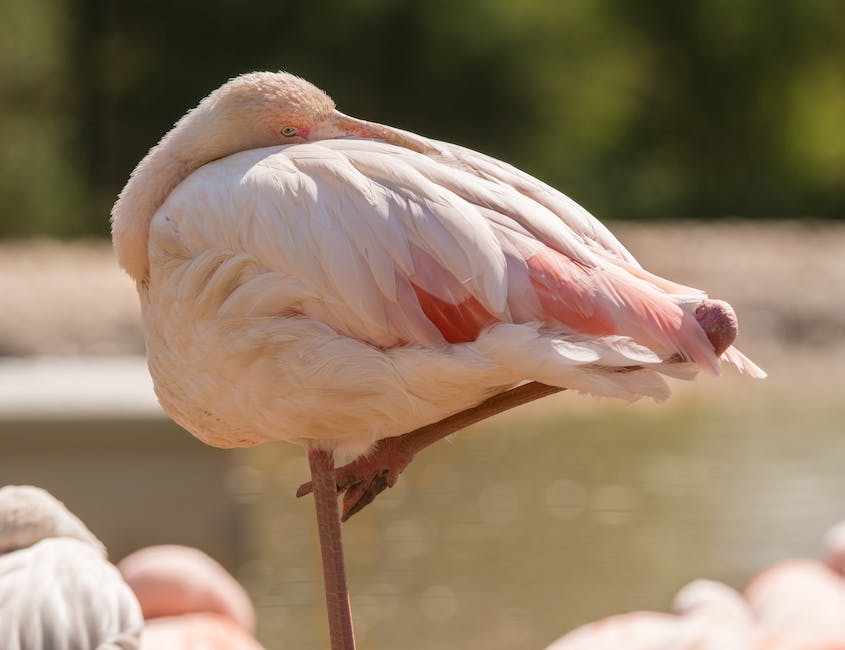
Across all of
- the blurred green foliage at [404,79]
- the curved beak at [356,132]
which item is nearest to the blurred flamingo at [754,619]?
the curved beak at [356,132]

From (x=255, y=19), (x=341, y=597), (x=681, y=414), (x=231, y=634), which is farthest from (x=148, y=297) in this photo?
(x=255, y=19)

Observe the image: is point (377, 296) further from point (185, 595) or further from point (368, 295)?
point (185, 595)

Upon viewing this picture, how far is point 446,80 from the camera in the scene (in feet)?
54.1

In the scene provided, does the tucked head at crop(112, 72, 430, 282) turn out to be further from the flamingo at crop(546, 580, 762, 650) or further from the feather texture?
the flamingo at crop(546, 580, 762, 650)

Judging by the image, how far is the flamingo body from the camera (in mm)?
2307

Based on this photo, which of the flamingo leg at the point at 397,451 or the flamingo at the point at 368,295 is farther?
the flamingo leg at the point at 397,451

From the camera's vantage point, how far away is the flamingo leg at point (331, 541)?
8.45 feet

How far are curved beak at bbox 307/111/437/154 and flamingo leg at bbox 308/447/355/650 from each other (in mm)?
553

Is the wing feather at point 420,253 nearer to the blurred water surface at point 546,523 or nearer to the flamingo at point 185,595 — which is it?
the flamingo at point 185,595

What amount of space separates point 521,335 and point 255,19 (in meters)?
14.5

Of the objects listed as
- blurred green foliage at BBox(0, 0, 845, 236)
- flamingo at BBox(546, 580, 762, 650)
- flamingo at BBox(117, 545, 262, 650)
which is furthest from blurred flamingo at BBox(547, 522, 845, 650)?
blurred green foliage at BBox(0, 0, 845, 236)

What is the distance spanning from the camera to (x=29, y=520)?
10.6 ft

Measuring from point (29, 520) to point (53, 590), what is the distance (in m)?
0.28

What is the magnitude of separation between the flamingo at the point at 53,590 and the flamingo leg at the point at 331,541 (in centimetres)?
52
